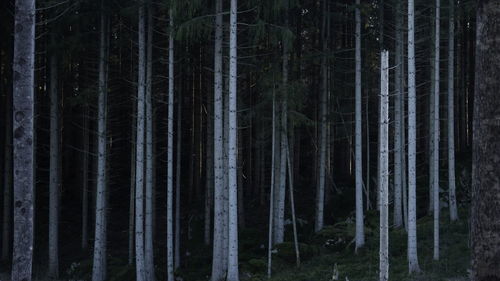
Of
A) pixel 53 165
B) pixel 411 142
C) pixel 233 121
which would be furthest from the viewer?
pixel 53 165

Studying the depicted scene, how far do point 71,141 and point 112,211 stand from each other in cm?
421

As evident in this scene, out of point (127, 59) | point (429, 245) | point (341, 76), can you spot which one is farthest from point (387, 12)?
point (127, 59)

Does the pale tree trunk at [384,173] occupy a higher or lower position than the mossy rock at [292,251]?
higher

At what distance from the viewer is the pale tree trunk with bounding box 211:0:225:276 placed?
14445 millimetres

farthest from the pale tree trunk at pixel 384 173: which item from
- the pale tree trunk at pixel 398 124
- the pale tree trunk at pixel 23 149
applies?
the pale tree trunk at pixel 398 124

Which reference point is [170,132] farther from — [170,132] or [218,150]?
[218,150]

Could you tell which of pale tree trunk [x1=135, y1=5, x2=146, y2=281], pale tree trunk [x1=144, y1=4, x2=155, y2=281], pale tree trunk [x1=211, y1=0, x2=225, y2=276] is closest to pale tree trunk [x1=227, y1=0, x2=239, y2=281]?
pale tree trunk [x1=211, y1=0, x2=225, y2=276]

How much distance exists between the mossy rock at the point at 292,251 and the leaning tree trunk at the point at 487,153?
1191cm

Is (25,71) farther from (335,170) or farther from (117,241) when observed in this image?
(335,170)

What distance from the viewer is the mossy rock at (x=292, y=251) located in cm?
1705

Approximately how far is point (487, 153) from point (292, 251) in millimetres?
12485

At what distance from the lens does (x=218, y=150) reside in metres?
14.6

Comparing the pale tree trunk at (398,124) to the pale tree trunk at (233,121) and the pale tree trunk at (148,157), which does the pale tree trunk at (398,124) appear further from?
the pale tree trunk at (148,157)
